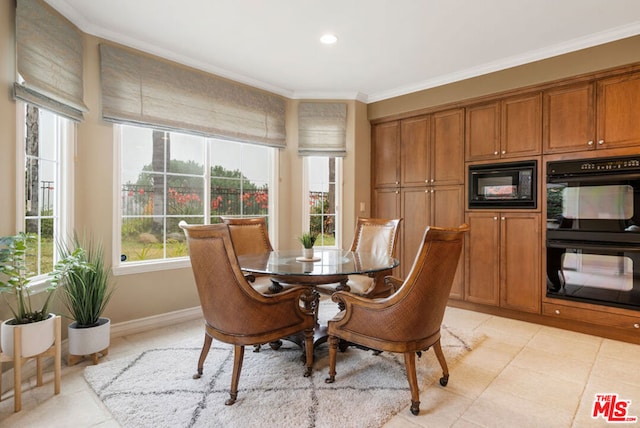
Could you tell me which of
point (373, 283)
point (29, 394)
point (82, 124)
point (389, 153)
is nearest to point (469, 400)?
point (373, 283)

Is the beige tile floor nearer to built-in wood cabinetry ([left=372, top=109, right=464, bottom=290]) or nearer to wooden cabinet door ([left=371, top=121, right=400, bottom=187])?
built-in wood cabinetry ([left=372, top=109, right=464, bottom=290])

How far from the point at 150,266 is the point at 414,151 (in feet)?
10.4

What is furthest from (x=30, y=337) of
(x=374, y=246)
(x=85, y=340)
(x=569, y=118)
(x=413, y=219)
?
(x=569, y=118)

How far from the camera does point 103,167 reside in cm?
293

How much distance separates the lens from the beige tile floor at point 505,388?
181cm

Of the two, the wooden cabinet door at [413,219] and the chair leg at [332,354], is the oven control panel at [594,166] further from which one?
the chair leg at [332,354]

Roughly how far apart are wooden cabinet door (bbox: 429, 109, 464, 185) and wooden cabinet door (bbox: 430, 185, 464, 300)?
0.10 metres

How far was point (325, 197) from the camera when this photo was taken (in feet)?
14.8

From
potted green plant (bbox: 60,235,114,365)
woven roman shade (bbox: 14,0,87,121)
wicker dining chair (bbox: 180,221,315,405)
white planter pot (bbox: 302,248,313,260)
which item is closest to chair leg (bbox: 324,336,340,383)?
A: wicker dining chair (bbox: 180,221,315,405)

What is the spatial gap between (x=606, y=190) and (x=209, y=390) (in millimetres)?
3470

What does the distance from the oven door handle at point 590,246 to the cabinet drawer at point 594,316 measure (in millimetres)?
537

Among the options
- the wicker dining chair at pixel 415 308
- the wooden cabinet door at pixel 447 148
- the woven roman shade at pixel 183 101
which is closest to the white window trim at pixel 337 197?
the woven roman shade at pixel 183 101

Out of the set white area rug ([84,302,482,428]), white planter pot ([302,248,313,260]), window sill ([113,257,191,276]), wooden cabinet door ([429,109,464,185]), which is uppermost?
wooden cabinet door ([429,109,464,185])

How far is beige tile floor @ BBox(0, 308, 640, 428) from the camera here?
5.95 feet
